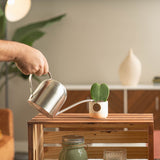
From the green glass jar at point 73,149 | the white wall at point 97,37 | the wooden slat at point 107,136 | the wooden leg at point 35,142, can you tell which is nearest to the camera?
the green glass jar at point 73,149

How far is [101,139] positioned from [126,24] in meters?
2.75

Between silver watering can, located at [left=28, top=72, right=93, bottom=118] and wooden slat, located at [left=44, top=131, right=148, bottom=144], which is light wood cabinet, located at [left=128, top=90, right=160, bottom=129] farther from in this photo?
silver watering can, located at [left=28, top=72, right=93, bottom=118]

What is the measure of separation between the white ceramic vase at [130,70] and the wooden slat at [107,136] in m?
2.22

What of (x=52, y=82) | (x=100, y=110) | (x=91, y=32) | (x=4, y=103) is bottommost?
(x=4, y=103)

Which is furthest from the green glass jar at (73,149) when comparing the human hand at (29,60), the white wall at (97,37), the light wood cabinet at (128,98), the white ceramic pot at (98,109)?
the white wall at (97,37)

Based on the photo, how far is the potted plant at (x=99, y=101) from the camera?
2.21m

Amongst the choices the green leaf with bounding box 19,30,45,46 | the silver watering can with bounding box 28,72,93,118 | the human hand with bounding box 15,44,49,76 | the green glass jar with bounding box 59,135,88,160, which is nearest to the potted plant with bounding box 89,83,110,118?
the green glass jar with bounding box 59,135,88,160

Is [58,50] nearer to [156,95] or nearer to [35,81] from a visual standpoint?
[35,81]

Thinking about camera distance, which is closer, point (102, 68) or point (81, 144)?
point (81, 144)

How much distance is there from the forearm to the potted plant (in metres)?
0.70

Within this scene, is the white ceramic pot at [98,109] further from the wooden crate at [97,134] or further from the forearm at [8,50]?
the forearm at [8,50]

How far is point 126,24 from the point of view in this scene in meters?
4.79

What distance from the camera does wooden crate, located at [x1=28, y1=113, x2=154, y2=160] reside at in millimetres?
2090

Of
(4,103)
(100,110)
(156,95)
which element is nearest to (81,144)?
(100,110)
